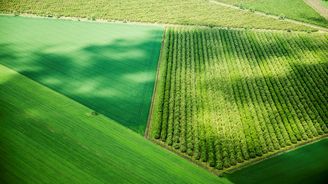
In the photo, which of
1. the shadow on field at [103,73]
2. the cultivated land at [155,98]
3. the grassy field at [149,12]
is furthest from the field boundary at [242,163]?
the grassy field at [149,12]

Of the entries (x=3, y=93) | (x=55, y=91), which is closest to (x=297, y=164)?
(x=55, y=91)

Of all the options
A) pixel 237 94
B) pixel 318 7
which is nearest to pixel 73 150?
pixel 237 94

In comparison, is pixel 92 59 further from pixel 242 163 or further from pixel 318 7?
pixel 318 7

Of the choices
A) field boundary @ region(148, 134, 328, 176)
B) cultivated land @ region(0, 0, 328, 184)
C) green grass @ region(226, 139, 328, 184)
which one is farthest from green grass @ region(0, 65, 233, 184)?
green grass @ region(226, 139, 328, 184)

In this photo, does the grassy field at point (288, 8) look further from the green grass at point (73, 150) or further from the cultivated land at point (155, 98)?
the green grass at point (73, 150)

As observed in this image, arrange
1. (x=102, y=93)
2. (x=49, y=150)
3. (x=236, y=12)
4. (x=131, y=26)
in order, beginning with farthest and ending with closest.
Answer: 1. (x=236, y=12)
2. (x=131, y=26)
3. (x=102, y=93)
4. (x=49, y=150)

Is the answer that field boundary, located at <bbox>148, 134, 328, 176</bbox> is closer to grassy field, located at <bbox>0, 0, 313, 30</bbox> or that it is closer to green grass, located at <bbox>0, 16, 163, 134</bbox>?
green grass, located at <bbox>0, 16, 163, 134</bbox>

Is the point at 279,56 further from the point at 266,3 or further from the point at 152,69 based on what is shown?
Answer: the point at 266,3
